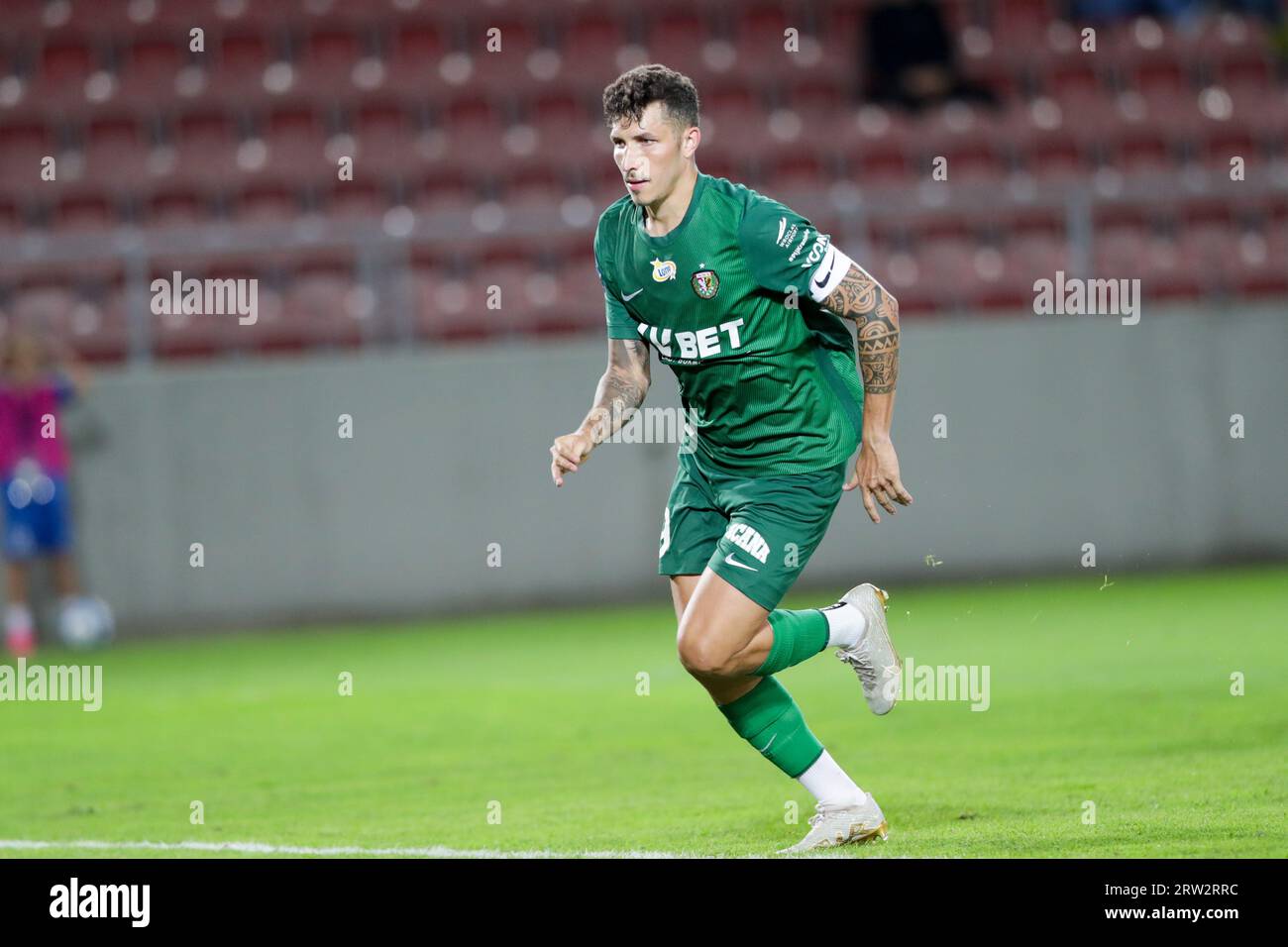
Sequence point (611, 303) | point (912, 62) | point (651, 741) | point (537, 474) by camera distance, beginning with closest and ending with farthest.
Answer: point (611, 303) → point (651, 741) → point (537, 474) → point (912, 62)

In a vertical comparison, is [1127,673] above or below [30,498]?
below

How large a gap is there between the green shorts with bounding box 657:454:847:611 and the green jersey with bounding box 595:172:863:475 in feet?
0.20

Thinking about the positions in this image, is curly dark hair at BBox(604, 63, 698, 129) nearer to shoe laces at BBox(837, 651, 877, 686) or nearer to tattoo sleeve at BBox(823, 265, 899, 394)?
tattoo sleeve at BBox(823, 265, 899, 394)

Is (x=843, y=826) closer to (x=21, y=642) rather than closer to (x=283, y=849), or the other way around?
(x=283, y=849)

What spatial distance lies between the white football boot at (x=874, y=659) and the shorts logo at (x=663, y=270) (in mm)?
1275

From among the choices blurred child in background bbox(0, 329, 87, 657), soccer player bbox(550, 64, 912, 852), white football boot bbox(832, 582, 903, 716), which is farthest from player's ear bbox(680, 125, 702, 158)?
blurred child in background bbox(0, 329, 87, 657)

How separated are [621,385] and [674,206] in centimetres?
71

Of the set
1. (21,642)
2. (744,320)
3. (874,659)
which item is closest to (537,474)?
(21,642)

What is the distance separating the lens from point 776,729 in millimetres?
5789

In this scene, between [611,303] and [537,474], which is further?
[537,474]
